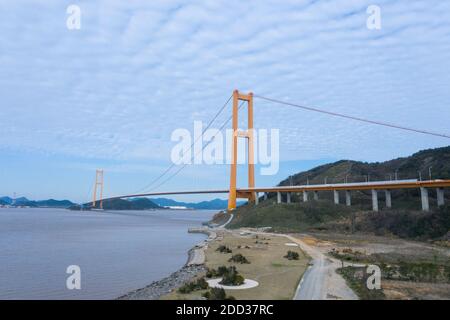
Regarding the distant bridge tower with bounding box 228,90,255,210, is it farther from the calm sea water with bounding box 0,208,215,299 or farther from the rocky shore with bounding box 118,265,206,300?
the rocky shore with bounding box 118,265,206,300

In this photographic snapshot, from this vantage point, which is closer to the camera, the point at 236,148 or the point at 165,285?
the point at 165,285

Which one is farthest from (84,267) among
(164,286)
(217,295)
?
(217,295)

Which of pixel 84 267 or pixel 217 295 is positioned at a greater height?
pixel 217 295

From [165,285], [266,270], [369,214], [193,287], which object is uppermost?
[369,214]

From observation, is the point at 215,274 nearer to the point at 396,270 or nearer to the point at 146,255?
the point at 396,270

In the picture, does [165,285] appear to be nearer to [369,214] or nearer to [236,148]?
[369,214]

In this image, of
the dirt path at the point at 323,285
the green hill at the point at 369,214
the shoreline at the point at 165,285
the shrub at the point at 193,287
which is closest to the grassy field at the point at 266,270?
the shrub at the point at 193,287

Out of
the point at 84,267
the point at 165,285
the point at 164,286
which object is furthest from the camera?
the point at 84,267

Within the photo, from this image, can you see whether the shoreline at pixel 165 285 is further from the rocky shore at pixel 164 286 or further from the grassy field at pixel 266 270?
the grassy field at pixel 266 270
